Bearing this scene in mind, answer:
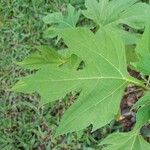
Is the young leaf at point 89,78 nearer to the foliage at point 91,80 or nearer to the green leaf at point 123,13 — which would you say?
the foliage at point 91,80

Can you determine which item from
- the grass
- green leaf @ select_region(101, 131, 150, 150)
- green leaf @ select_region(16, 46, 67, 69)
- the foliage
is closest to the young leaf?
the foliage

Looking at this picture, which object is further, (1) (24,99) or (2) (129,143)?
(1) (24,99)

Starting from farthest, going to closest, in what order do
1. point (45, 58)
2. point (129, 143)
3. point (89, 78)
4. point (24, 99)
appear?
point (24, 99) < point (45, 58) < point (129, 143) < point (89, 78)

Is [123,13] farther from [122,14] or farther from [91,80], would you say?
[91,80]

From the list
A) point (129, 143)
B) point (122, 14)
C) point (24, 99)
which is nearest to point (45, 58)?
point (122, 14)

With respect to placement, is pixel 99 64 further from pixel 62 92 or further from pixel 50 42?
pixel 50 42

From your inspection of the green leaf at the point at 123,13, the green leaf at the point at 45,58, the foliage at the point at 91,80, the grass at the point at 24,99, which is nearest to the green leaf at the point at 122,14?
the green leaf at the point at 123,13
